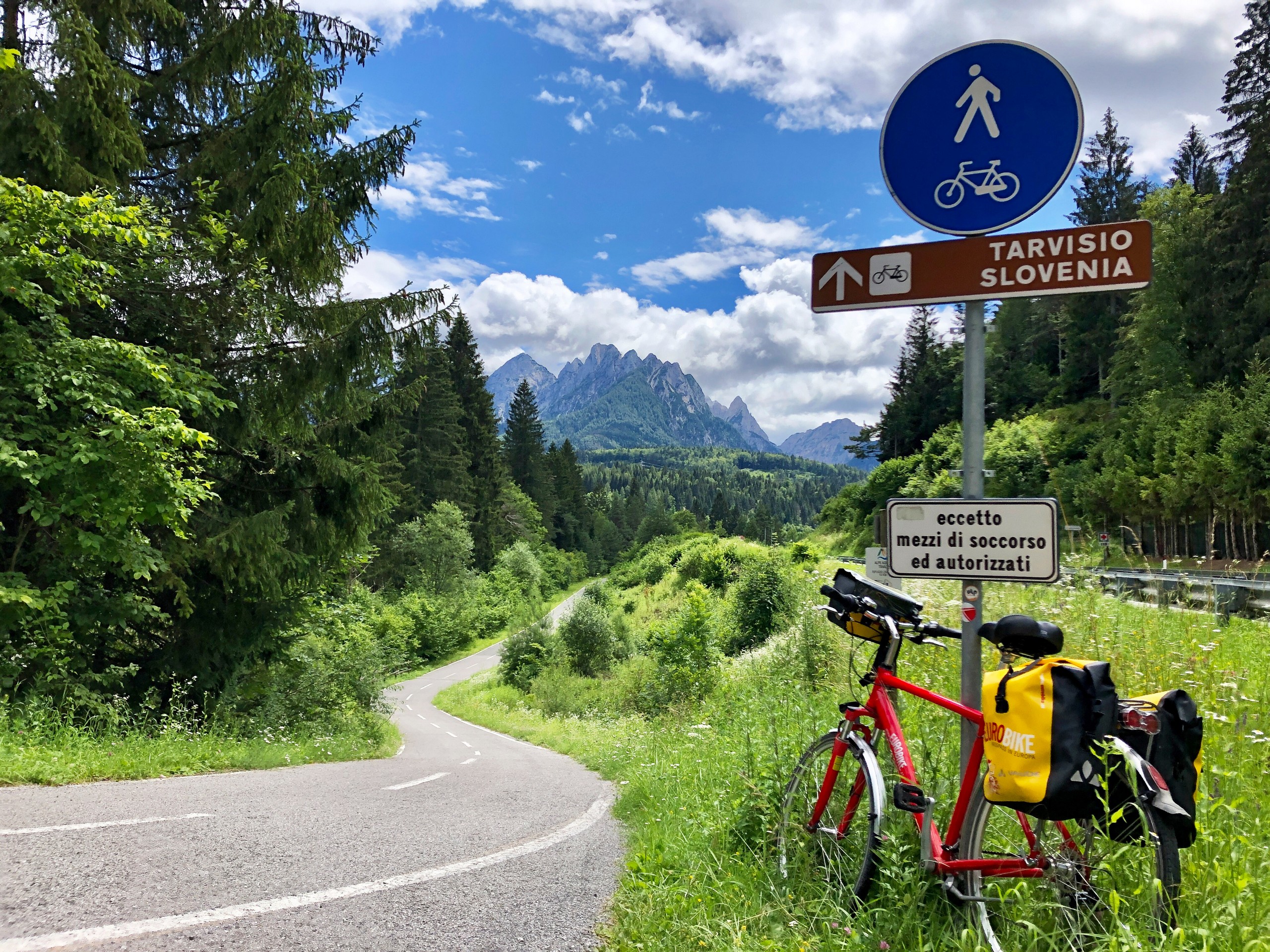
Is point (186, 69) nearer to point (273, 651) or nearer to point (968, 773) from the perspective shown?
point (273, 651)

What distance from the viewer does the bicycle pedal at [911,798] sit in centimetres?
258

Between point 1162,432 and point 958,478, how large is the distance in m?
31.5

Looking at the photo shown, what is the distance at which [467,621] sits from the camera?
47562mm

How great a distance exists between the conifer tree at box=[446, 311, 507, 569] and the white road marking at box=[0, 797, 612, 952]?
176ft

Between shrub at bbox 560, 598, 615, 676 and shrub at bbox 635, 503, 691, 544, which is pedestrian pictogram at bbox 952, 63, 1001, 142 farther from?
shrub at bbox 635, 503, 691, 544

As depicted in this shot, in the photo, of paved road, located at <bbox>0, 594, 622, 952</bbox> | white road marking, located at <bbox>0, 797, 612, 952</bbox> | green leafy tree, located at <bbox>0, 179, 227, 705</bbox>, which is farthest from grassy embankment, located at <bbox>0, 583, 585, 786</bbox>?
white road marking, located at <bbox>0, 797, 612, 952</bbox>

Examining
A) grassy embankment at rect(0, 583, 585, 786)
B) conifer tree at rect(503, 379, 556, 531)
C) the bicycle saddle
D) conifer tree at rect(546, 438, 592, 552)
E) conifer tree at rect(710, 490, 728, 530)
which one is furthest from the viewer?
conifer tree at rect(710, 490, 728, 530)

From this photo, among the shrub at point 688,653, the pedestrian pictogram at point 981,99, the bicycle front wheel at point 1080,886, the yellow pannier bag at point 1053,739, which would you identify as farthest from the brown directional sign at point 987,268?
the shrub at point 688,653

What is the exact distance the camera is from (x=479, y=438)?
192 ft

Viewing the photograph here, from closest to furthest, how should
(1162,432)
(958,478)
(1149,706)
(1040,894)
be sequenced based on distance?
(1149,706) < (1040,894) < (958,478) < (1162,432)

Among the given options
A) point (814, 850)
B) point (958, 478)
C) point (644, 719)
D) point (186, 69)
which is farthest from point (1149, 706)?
point (644, 719)

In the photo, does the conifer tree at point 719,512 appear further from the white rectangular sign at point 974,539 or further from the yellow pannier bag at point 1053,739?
the yellow pannier bag at point 1053,739

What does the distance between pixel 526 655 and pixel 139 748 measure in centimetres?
2587

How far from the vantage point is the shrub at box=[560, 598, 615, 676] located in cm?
3144
